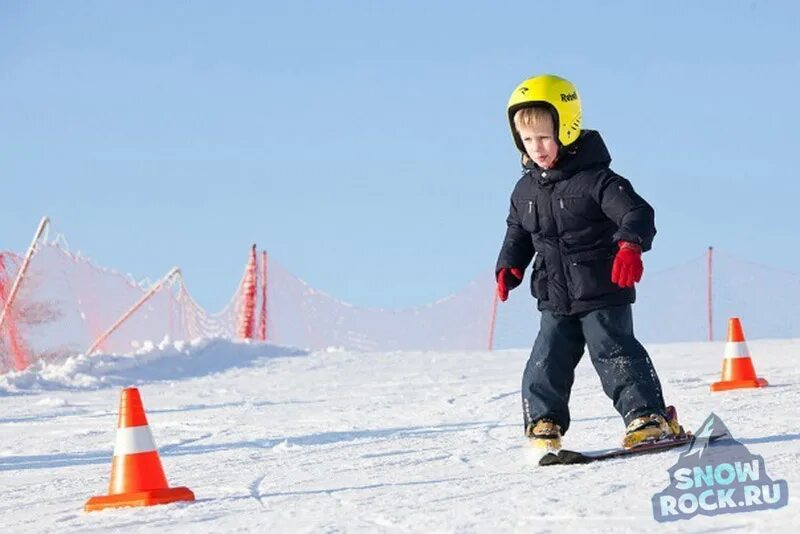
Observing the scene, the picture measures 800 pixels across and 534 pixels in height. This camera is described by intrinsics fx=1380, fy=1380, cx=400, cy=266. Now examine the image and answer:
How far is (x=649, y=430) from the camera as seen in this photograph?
6.00 m

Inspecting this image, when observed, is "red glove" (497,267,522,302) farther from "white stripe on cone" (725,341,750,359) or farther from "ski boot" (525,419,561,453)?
"white stripe on cone" (725,341,750,359)

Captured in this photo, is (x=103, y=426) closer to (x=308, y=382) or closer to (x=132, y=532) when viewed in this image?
(x=308, y=382)

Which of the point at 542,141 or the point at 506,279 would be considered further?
the point at 506,279

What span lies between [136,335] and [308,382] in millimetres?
7883

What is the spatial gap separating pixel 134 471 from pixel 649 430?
7.22 feet

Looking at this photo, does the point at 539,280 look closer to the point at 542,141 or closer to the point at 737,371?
the point at 542,141

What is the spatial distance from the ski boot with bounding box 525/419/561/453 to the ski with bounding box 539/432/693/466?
227 mm

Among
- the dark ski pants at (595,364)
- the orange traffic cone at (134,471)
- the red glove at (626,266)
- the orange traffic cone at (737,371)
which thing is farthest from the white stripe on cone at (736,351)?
the orange traffic cone at (134,471)

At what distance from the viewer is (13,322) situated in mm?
19938

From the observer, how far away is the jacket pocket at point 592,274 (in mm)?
6141

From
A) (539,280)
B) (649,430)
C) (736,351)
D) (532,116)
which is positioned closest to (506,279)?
(539,280)

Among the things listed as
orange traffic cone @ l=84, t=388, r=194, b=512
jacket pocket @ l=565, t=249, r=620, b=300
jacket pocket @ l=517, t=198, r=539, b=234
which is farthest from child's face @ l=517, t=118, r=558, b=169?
orange traffic cone @ l=84, t=388, r=194, b=512

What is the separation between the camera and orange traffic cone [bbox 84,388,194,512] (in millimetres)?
5387
